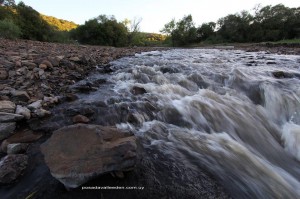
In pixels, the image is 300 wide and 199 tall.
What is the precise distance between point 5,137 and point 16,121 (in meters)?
0.39

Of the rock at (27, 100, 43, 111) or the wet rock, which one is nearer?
the rock at (27, 100, 43, 111)

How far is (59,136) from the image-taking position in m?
2.43

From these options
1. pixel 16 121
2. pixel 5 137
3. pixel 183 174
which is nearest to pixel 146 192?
pixel 183 174

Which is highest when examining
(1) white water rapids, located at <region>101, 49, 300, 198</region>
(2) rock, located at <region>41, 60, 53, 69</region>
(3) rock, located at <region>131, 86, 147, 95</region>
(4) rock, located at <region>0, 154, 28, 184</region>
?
(2) rock, located at <region>41, 60, 53, 69</region>

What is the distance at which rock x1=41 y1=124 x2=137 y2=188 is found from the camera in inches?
81.6

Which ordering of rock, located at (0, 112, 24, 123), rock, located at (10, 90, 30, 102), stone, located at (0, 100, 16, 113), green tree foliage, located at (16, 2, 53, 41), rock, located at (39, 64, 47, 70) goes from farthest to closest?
green tree foliage, located at (16, 2, 53, 41)
rock, located at (39, 64, 47, 70)
rock, located at (10, 90, 30, 102)
stone, located at (0, 100, 16, 113)
rock, located at (0, 112, 24, 123)

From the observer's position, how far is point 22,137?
2.95 m

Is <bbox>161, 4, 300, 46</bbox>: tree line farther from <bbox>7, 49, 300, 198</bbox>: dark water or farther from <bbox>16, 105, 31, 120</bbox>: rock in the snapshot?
<bbox>16, 105, 31, 120</bbox>: rock

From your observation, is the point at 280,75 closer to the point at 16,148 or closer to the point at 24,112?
the point at 24,112

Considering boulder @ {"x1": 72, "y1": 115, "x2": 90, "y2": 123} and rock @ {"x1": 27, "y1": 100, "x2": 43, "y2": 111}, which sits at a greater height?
rock @ {"x1": 27, "y1": 100, "x2": 43, "y2": 111}

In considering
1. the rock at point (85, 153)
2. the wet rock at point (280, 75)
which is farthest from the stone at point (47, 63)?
the wet rock at point (280, 75)

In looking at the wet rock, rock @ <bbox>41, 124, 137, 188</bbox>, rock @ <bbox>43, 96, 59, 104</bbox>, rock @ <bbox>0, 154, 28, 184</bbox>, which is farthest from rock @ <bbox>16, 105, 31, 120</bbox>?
the wet rock

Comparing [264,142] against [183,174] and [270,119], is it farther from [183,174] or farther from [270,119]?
[183,174]

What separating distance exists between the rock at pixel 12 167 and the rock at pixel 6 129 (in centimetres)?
58
